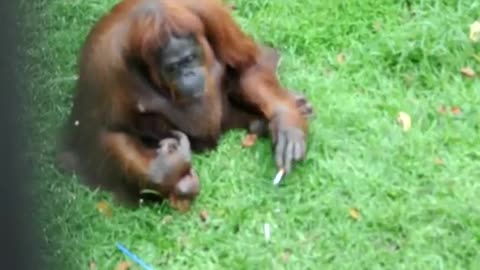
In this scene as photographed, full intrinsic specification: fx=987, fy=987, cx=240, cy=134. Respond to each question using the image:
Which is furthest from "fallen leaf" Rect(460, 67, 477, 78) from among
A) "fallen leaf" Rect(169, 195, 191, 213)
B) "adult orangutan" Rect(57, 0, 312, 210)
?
"fallen leaf" Rect(169, 195, 191, 213)

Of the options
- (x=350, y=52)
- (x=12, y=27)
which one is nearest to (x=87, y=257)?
(x=350, y=52)

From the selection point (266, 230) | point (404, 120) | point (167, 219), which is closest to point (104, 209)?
point (167, 219)

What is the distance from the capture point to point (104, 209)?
9.52ft

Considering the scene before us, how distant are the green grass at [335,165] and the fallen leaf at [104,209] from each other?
0.07 feet

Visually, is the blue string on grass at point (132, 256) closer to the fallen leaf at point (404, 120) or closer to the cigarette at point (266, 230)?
the cigarette at point (266, 230)

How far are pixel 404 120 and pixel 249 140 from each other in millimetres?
498

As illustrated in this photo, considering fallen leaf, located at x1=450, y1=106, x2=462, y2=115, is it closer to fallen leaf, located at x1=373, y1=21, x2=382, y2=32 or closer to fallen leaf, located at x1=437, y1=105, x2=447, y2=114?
fallen leaf, located at x1=437, y1=105, x2=447, y2=114

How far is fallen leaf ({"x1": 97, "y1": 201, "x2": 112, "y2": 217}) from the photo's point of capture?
2.89 meters

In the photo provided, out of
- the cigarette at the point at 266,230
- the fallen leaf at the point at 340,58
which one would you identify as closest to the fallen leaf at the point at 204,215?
the cigarette at the point at 266,230

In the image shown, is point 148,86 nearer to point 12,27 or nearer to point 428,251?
point 428,251

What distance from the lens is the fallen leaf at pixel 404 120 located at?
3.11 meters

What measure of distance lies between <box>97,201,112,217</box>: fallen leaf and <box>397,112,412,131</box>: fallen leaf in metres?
0.96

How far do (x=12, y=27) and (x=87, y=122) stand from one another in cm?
239

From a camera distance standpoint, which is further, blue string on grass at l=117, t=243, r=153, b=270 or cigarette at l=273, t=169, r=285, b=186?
cigarette at l=273, t=169, r=285, b=186
